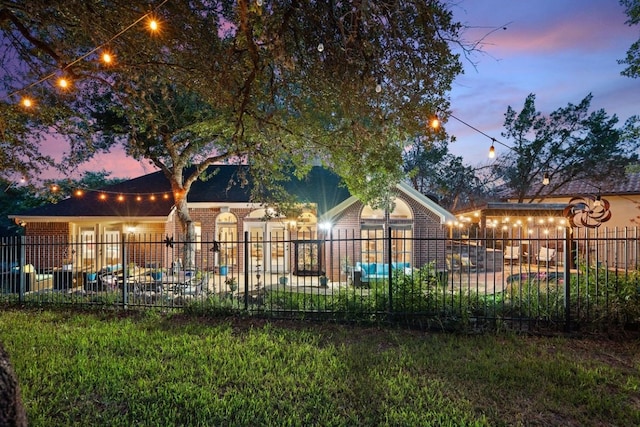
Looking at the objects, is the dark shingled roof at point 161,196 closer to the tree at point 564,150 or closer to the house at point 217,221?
the house at point 217,221

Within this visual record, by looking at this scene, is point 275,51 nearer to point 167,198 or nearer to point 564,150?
point 167,198

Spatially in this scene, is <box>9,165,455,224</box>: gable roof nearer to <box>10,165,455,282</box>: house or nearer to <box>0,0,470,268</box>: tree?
<box>10,165,455,282</box>: house

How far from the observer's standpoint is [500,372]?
4.44 m

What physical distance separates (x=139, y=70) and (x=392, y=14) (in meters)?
4.68

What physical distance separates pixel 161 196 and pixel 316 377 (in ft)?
54.7

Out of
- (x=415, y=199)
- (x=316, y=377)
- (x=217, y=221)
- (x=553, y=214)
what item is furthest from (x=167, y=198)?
(x=553, y=214)

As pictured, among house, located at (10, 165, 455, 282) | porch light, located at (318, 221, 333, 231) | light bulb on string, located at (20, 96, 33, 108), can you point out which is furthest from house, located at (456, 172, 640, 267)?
light bulb on string, located at (20, 96, 33, 108)

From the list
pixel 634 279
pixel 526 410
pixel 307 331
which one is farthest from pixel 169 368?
pixel 634 279

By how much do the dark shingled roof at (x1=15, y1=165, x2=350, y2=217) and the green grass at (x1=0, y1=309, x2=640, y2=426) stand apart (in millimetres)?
10683

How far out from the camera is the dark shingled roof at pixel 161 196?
55.6 feet

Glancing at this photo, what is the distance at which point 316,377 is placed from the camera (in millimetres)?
4281

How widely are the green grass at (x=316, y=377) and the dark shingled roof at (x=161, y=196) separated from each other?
10.7 m

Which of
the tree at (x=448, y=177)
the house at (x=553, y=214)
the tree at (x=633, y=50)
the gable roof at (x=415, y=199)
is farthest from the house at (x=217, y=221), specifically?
the tree at (x=448, y=177)

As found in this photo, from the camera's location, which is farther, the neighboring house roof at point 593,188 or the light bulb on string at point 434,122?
the neighboring house roof at point 593,188
